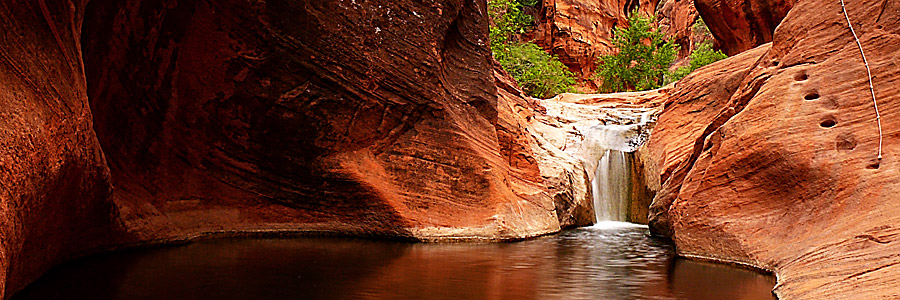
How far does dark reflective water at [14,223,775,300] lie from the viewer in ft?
15.8

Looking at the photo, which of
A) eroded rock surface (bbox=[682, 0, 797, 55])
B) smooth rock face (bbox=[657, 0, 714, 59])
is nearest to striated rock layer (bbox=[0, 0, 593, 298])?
eroded rock surface (bbox=[682, 0, 797, 55])

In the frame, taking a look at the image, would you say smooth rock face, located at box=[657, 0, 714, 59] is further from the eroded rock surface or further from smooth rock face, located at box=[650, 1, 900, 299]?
smooth rock face, located at box=[650, 1, 900, 299]

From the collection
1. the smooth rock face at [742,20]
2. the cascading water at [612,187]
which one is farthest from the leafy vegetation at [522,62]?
the cascading water at [612,187]

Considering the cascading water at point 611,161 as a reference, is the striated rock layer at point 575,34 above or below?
above

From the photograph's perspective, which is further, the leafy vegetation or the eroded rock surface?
the leafy vegetation

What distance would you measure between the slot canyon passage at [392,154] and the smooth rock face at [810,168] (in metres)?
0.02

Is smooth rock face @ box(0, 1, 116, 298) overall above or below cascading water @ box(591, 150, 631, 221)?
below

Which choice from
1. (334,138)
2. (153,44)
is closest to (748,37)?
(334,138)

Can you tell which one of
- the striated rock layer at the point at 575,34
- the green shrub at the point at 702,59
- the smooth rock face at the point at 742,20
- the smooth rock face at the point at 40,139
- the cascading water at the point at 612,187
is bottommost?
the smooth rock face at the point at 40,139

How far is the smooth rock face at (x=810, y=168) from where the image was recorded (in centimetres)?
472

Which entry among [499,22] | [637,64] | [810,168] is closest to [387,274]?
[810,168]

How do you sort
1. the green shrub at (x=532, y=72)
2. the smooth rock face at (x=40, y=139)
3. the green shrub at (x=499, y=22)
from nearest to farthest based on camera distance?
the smooth rock face at (x=40, y=139)
the green shrub at (x=499, y=22)
the green shrub at (x=532, y=72)

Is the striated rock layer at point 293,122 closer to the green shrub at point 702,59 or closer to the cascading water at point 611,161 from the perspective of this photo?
the cascading water at point 611,161

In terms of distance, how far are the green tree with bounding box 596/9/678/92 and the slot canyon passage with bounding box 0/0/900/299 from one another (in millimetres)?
13442
